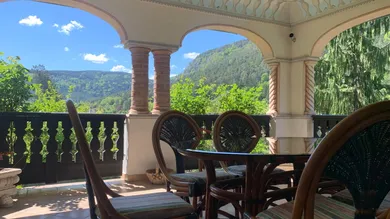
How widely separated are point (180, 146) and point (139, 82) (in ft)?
6.55

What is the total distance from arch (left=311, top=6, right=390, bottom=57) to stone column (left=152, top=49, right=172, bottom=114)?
266cm

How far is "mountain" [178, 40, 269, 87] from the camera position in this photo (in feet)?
52.2

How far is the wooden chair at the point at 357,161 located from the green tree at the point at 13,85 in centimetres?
373

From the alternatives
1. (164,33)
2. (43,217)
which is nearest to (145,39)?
(164,33)

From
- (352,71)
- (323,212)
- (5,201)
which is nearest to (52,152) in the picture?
(5,201)

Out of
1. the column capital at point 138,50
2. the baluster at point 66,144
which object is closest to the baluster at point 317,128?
the column capital at point 138,50

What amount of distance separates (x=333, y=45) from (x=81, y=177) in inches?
350

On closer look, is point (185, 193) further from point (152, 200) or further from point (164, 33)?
point (164, 33)

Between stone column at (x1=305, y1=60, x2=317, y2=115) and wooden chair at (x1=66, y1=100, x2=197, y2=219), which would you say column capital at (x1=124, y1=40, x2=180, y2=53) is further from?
wooden chair at (x1=66, y1=100, x2=197, y2=219)

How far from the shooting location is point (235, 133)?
268 cm

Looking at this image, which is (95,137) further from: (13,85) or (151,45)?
(151,45)

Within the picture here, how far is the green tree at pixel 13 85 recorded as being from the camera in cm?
359

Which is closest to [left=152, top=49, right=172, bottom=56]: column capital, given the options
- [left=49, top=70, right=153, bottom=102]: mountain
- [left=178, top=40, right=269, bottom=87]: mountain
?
[left=49, top=70, right=153, bottom=102]: mountain

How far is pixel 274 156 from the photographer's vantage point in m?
1.61
